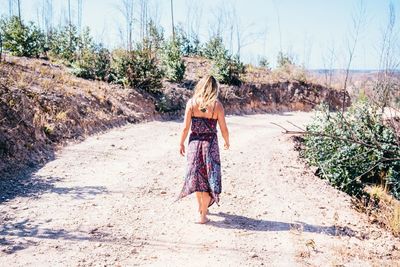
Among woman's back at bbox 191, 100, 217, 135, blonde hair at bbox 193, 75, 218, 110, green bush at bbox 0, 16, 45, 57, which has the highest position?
green bush at bbox 0, 16, 45, 57

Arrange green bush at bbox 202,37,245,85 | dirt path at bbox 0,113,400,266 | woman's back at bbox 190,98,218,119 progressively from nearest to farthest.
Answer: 1. dirt path at bbox 0,113,400,266
2. woman's back at bbox 190,98,218,119
3. green bush at bbox 202,37,245,85

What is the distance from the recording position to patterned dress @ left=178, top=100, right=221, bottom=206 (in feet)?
14.9

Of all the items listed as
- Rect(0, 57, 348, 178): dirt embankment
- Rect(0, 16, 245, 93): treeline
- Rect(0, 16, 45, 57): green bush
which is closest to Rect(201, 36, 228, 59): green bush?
Rect(0, 16, 245, 93): treeline

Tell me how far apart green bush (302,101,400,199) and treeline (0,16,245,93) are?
7.34m

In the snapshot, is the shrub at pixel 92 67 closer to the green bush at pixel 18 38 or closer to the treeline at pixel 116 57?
the treeline at pixel 116 57

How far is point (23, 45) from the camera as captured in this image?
15.2m

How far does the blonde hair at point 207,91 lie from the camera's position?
433 centimetres

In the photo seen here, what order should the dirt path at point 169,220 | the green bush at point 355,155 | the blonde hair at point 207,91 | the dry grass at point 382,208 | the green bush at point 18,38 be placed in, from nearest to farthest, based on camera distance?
the dirt path at point 169,220
the blonde hair at point 207,91
the dry grass at point 382,208
the green bush at point 355,155
the green bush at point 18,38

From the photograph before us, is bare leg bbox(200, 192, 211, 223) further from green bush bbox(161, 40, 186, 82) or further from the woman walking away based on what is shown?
green bush bbox(161, 40, 186, 82)

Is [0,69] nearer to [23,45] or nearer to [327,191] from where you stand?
[23,45]

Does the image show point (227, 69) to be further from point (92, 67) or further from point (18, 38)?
point (18, 38)

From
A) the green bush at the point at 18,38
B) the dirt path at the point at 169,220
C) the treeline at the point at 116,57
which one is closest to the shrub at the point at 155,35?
the treeline at the point at 116,57

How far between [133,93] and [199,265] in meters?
9.84

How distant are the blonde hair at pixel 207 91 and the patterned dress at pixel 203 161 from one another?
0.84ft
